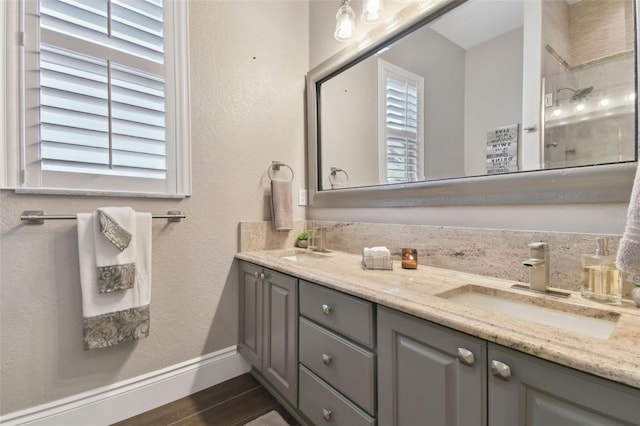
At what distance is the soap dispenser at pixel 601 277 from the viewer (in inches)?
31.7

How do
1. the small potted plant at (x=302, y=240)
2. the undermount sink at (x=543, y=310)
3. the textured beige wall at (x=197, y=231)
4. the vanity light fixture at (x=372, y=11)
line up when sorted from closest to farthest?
the undermount sink at (x=543, y=310) → the textured beige wall at (x=197, y=231) → the vanity light fixture at (x=372, y=11) → the small potted plant at (x=302, y=240)

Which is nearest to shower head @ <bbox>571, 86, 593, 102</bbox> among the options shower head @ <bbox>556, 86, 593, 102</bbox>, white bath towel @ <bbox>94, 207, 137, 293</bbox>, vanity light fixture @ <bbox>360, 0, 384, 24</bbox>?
shower head @ <bbox>556, 86, 593, 102</bbox>

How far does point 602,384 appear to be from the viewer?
1.65 feet

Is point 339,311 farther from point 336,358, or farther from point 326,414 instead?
point 326,414

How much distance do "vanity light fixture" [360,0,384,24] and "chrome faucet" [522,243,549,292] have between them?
1393 mm

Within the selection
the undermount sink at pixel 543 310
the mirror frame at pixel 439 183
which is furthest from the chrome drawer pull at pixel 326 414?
the mirror frame at pixel 439 183

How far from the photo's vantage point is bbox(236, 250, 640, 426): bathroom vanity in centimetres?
54

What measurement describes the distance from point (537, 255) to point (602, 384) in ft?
1.65

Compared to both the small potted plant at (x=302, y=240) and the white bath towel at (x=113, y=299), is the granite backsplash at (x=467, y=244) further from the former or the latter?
the white bath towel at (x=113, y=299)

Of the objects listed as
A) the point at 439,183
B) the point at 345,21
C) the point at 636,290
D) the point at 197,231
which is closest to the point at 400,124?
the point at 439,183

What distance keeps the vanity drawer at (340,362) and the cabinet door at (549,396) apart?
0.39 m

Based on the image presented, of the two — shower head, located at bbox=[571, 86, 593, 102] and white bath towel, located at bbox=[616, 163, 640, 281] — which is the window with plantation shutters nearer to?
shower head, located at bbox=[571, 86, 593, 102]

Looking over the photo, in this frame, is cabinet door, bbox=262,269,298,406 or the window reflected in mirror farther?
cabinet door, bbox=262,269,298,406

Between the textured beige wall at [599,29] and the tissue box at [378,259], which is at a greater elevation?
the textured beige wall at [599,29]
